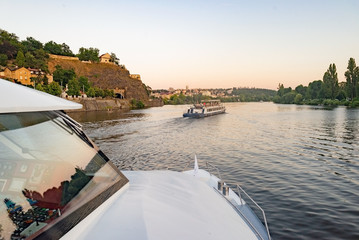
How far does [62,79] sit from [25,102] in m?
114

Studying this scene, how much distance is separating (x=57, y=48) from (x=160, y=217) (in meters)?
166

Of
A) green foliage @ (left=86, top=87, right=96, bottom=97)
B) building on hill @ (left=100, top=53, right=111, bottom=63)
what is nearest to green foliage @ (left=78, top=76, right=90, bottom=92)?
green foliage @ (left=86, top=87, right=96, bottom=97)

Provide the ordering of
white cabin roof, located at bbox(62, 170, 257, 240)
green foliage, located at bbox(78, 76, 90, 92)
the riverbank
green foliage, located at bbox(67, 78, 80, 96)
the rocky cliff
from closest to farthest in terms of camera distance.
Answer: white cabin roof, located at bbox(62, 170, 257, 240) < the riverbank < green foliage, located at bbox(67, 78, 80, 96) < green foliage, located at bbox(78, 76, 90, 92) < the rocky cliff

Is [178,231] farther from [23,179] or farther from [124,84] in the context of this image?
[124,84]

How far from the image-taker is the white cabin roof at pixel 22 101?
6.12 feet

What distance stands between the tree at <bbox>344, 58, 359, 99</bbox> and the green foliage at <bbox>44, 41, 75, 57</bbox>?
14615 cm

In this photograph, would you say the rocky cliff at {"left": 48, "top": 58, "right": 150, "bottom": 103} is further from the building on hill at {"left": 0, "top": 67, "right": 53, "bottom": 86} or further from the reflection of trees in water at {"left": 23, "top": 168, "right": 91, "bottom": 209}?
the reflection of trees in water at {"left": 23, "top": 168, "right": 91, "bottom": 209}

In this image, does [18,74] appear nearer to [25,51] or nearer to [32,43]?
[25,51]

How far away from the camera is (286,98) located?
147500 mm

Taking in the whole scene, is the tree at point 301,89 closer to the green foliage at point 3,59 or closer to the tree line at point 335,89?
the tree line at point 335,89

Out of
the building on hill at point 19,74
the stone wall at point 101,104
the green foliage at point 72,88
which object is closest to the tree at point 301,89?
the stone wall at point 101,104

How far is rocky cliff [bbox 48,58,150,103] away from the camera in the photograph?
451ft

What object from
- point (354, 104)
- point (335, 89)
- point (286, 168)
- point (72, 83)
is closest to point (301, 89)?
point (335, 89)

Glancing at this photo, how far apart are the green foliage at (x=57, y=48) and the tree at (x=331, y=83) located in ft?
464
